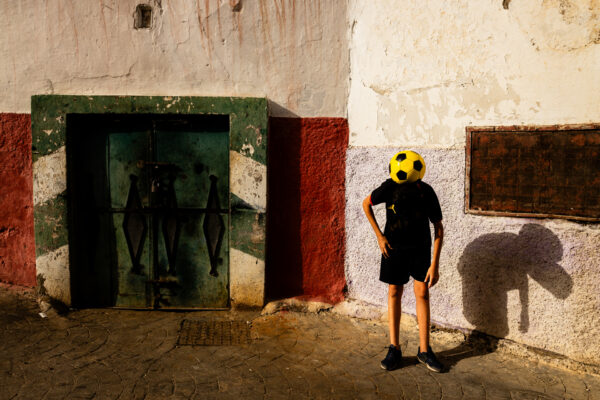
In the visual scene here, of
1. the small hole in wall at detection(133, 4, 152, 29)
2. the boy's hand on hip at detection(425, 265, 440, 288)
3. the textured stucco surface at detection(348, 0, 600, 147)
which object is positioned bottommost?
the boy's hand on hip at detection(425, 265, 440, 288)

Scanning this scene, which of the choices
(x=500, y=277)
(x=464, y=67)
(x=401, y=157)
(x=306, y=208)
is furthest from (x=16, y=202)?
(x=500, y=277)

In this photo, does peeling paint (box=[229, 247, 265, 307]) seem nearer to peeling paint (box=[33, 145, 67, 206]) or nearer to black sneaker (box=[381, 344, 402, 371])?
black sneaker (box=[381, 344, 402, 371])

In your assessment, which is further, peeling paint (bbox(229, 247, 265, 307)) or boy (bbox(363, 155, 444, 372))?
peeling paint (bbox(229, 247, 265, 307))

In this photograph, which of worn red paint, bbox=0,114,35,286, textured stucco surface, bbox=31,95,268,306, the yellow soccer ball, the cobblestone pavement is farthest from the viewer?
worn red paint, bbox=0,114,35,286

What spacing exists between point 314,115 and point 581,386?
3.19 m

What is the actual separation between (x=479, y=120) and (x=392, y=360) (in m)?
2.10

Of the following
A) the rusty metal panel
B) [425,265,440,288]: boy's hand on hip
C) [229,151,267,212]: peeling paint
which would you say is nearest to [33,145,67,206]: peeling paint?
[229,151,267,212]: peeling paint

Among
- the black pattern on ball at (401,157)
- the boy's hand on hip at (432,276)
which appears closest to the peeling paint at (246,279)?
the boy's hand on hip at (432,276)

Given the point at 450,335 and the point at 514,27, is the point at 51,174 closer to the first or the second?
the point at 450,335

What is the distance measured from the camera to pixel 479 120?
3.81 m

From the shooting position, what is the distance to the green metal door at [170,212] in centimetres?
460

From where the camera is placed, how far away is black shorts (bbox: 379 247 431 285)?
343 centimetres

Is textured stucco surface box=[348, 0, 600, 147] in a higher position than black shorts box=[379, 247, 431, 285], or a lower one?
higher

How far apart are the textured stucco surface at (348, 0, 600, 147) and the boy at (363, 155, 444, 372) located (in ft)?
2.97
